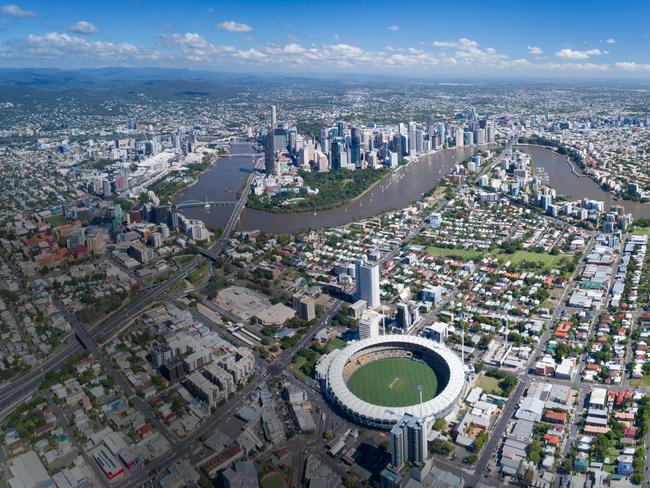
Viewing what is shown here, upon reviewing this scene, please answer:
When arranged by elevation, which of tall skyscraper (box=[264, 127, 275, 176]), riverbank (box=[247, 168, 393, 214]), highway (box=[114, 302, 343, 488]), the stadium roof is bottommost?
highway (box=[114, 302, 343, 488])

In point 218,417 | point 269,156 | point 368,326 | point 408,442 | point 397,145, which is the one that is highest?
point 397,145

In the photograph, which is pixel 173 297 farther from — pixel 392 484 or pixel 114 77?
pixel 114 77

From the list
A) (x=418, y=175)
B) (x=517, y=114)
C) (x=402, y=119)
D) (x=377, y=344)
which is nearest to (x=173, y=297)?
(x=377, y=344)

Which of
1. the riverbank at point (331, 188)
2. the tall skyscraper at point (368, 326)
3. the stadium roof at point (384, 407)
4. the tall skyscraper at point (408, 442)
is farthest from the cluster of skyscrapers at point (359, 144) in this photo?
the tall skyscraper at point (408, 442)

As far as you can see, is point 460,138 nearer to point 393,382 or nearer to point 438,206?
point 438,206

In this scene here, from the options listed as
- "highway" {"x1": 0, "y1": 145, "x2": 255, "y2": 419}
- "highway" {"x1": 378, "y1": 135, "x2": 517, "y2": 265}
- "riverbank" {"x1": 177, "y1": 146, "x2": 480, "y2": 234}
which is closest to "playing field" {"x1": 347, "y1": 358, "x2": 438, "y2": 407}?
"highway" {"x1": 0, "y1": 145, "x2": 255, "y2": 419}

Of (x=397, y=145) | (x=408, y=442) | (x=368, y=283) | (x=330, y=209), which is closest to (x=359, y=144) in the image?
(x=397, y=145)

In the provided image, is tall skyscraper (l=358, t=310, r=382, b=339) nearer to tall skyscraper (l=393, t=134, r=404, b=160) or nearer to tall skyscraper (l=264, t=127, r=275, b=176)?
tall skyscraper (l=264, t=127, r=275, b=176)
